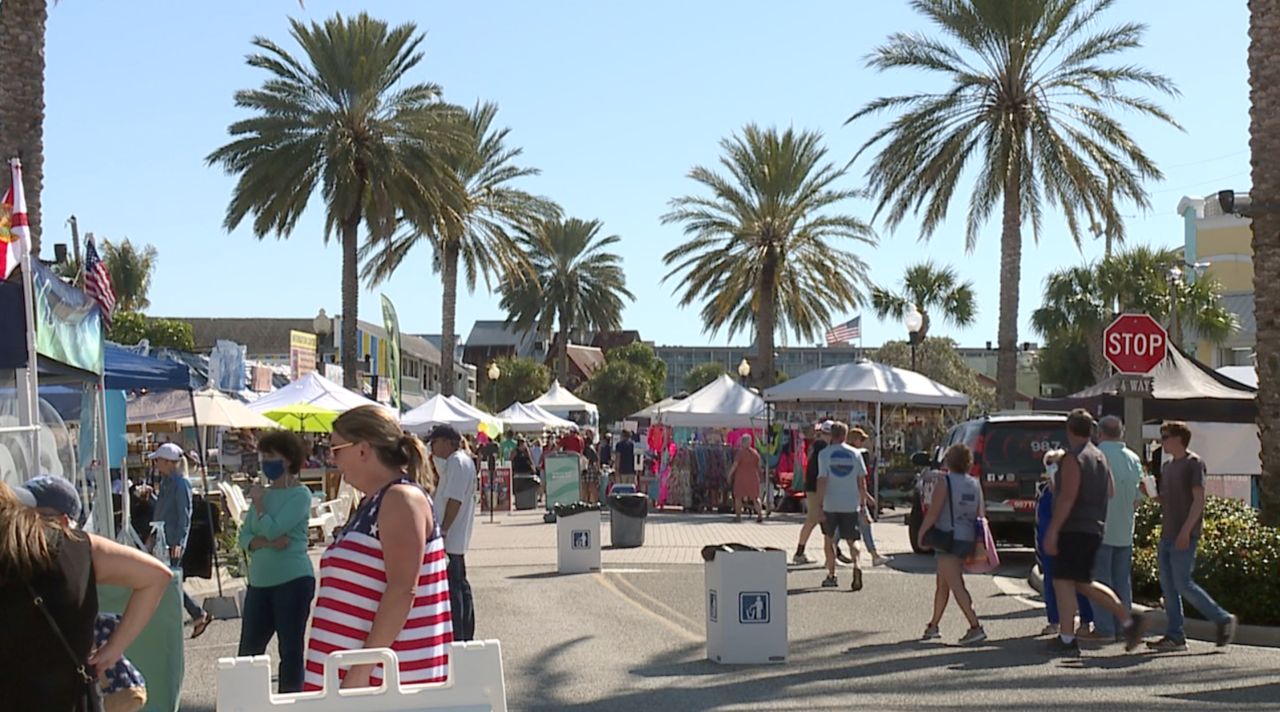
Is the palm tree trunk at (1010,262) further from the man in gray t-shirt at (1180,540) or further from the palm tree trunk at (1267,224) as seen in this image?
the man in gray t-shirt at (1180,540)

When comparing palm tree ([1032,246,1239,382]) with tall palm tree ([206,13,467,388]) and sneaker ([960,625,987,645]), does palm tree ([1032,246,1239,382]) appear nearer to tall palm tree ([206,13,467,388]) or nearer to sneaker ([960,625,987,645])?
tall palm tree ([206,13,467,388])

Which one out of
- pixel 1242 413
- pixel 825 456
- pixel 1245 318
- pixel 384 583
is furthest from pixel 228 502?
pixel 1245 318

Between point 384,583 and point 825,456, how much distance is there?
11476 millimetres

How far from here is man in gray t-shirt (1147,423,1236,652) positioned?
437 inches

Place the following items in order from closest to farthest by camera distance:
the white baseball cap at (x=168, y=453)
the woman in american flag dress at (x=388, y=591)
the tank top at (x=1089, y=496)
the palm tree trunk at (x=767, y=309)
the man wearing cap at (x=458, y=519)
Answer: the woman in american flag dress at (x=388, y=591) → the man wearing cap at (x=458, y=519) → the tank top at (x=1089, y=496) → the white baseball cap at (x=168, y=453) → the palm tree trunk at (x=767, y=309)

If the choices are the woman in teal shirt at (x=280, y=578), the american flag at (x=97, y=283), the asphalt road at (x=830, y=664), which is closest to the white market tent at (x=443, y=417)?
the asphalt road at (x=830, y=664)

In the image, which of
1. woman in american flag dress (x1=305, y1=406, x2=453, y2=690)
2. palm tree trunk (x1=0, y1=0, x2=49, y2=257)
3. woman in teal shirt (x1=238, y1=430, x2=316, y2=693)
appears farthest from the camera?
palm tree trunk (x1=0, y1=0, x2=49, y2=257)

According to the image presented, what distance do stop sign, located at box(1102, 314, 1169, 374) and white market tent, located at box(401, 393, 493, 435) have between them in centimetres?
1778

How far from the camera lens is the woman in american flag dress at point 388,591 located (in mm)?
4641

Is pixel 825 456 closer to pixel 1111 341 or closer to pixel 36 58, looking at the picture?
pixel 1111 341

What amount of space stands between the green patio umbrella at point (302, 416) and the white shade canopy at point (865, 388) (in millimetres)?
8206

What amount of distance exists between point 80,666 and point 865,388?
23.9 metres

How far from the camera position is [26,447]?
9461 mm

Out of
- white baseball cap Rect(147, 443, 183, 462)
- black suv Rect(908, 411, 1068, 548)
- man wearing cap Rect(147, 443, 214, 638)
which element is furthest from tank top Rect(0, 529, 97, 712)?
black suv Rect(908, 411, 1068, 548)
